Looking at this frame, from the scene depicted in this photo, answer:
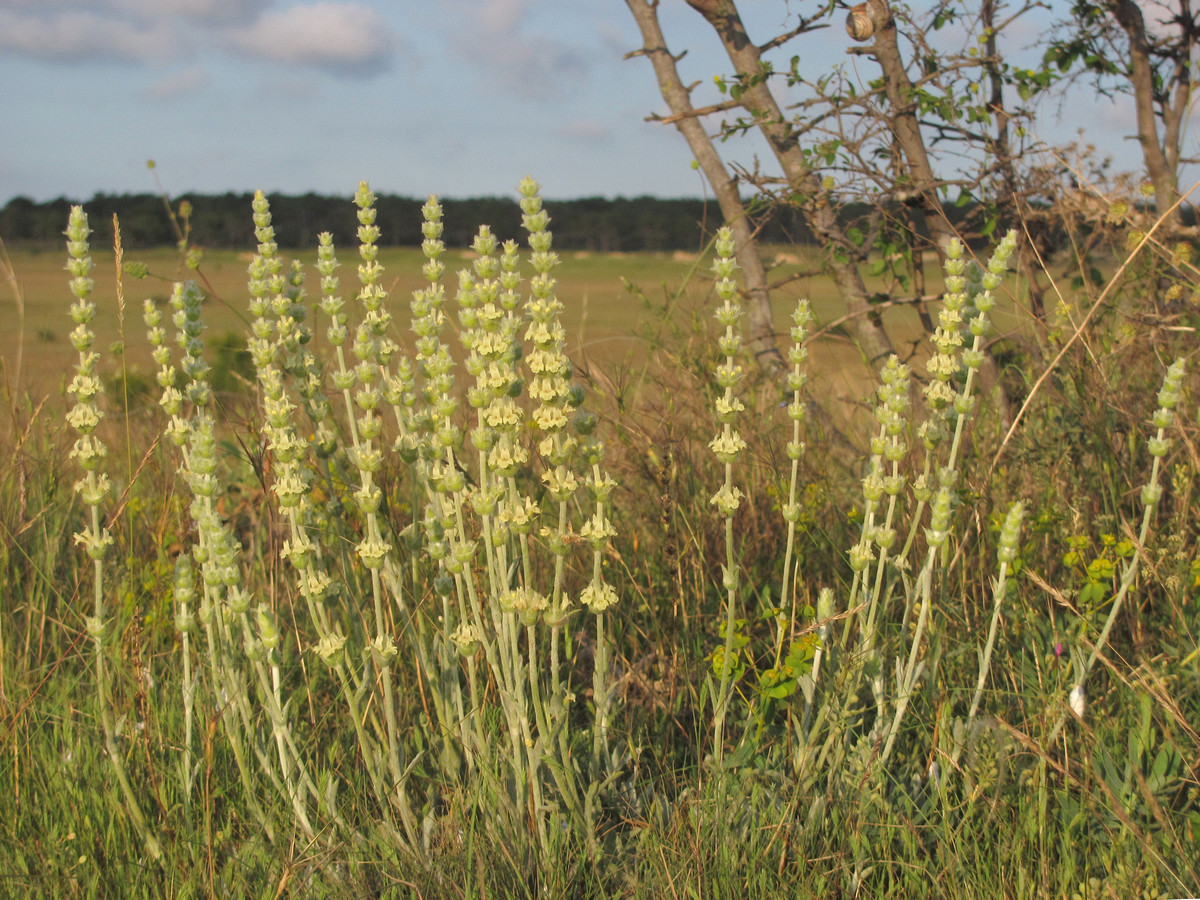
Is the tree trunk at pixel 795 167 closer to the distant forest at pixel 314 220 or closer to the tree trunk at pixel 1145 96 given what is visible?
the tree trunk at pixel 1145 96

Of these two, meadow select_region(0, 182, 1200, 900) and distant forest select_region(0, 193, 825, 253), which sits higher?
distant forest select_region(0, 193, 825, 253)

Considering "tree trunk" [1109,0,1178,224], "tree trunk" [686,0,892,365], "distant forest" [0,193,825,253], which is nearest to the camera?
"tree trunk" [686,0,892,365]

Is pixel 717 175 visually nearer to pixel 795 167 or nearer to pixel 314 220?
pixel 795 167

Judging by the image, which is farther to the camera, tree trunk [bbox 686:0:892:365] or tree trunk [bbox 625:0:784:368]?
tree trunk [bbox 625:0:784:368]

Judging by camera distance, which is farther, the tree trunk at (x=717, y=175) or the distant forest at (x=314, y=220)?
the distant forest at (x=314, y=220)

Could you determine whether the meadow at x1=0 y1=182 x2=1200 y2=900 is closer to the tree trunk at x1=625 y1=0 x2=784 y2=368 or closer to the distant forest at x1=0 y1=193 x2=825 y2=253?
the tree trunk at x1=625 y1=0 x2=784 y2=368

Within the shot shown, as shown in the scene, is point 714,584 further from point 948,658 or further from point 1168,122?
point 1168,122

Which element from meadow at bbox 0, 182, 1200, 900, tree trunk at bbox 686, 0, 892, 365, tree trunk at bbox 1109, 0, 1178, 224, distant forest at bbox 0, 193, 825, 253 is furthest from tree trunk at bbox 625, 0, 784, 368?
distant forest at bbox 0, 193, 825, 253

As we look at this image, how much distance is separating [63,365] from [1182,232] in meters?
6.31

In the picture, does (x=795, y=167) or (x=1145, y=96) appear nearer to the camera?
(x=795, y=167)

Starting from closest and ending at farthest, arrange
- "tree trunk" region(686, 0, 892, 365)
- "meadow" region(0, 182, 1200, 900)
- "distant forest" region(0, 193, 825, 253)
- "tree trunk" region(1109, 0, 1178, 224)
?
"meadow" region(0, 182, 1200, 900) → "tree trunk" region(686, 0, 892, 365) → "tree trunk" region(1109, 0, 1178, 224) → "distant forest" region(0, 193, 825, 253)

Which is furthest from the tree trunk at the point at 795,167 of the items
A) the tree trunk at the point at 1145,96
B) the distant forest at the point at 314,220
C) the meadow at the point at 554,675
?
the distant forest at the point at 314,220

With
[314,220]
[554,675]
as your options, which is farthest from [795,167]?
[314,220]

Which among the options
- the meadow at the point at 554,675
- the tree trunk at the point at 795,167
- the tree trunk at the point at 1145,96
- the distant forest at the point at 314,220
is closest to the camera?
the meadow at the point at 554,675
